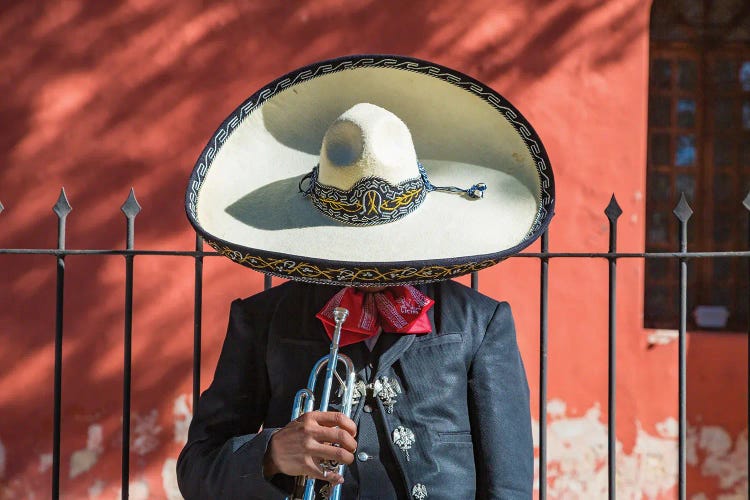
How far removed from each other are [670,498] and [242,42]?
3259 mm

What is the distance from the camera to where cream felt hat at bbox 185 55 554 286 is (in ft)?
6.43

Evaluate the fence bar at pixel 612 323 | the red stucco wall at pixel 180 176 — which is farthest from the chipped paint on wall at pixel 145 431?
the fence bar at pixel 612 323

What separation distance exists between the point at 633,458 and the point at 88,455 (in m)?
2.78

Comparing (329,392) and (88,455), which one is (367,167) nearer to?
(329,392)

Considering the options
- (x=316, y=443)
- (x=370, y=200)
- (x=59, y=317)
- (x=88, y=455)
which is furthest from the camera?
(x=88, y=455)

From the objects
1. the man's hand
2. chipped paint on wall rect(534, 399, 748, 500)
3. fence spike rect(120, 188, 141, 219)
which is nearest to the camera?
the man's hand

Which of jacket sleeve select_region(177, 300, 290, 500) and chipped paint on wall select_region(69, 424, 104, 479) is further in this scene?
chipped paint on wall select_region(69, 424, 104, 479)

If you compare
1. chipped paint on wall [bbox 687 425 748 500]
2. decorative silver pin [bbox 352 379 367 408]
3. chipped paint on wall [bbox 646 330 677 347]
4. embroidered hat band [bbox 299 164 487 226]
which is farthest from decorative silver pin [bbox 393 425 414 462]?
chipped paint on wall [bbox 687 425 748 500]

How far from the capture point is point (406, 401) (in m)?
2.10

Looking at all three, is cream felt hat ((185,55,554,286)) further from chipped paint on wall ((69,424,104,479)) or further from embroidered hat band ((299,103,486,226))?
chipped paint on wall ((69,424,104,479))

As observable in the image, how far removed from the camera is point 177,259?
4.60 meters

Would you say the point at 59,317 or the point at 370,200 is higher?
the point at 370,200

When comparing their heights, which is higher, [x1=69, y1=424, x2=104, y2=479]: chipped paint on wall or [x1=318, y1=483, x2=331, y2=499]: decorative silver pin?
[x1=318, y1=483, x2=331, y2=499]: decorative silver pin

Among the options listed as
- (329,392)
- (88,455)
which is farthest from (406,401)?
(88,455)
